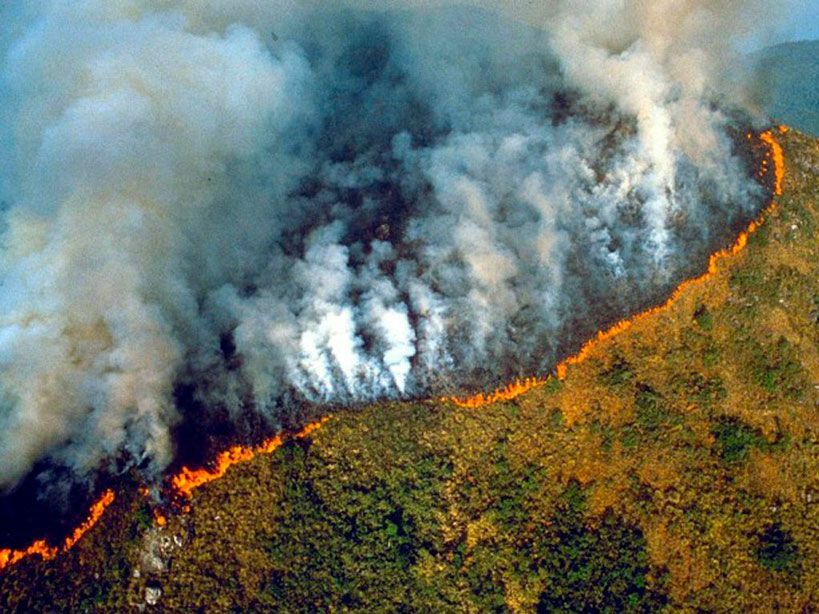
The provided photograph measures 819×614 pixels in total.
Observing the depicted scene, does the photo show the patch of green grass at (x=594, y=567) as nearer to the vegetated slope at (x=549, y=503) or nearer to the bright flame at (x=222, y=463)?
the vegetated slope at (x=549, y=503)

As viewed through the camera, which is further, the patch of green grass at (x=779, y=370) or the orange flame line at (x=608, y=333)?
the patch of green grass at (x=779, y=370)

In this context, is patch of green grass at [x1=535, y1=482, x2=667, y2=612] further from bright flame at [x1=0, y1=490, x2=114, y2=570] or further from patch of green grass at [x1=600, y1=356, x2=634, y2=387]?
bright flame at [x1=0, y1=490, x2=114, y2=570]

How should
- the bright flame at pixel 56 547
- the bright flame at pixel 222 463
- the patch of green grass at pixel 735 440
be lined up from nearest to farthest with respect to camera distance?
the bright flame at pixel 56 547 → the bright flame at pixel 222 463 → the patch of green grass at pixel 735 440

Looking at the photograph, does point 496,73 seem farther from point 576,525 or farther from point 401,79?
point 576,525

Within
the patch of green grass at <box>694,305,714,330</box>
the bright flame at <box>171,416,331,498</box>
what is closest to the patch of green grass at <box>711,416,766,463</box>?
the patch of green grass at <box>694,305,714,330</box>

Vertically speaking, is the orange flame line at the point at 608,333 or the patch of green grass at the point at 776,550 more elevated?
the orange flame line at the point at 608,333

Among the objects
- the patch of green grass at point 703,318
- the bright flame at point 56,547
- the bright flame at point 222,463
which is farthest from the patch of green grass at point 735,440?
the bright flame at point 56,547

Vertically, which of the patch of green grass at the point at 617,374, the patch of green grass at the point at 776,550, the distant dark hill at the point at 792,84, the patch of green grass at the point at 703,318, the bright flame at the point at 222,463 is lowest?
the patch of green grass at the point at 776,550

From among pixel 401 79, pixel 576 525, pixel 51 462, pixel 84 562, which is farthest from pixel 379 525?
pixel 401 79
